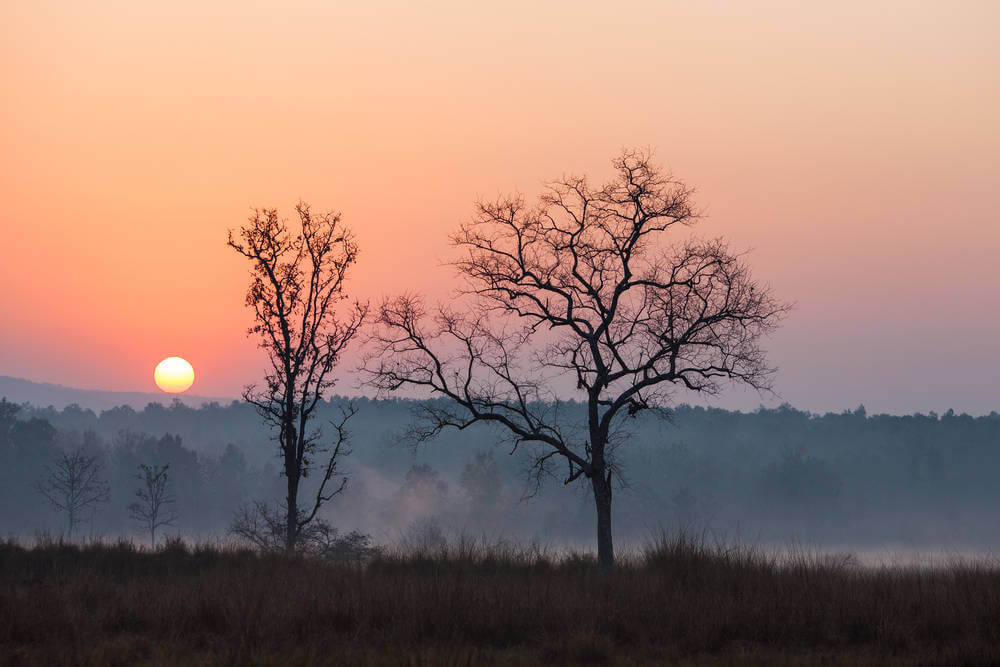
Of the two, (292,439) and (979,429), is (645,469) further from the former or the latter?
(292,439)

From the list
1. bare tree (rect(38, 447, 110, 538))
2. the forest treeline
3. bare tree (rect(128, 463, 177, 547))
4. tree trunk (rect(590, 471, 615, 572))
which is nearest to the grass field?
tree trunk (rect(590, 471, 615, 572))

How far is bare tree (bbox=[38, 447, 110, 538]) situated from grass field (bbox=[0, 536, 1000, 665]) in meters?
59.4

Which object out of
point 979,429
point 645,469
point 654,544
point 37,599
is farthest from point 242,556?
point 979,429

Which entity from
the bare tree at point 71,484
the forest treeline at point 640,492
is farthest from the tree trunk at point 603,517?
the forest treeline at point 640,492

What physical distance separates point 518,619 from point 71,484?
259ft

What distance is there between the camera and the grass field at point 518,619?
33.9 ft

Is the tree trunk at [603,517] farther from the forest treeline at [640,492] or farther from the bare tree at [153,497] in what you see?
the forest treeline at [640,492]

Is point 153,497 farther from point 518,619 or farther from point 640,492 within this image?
point 640,492

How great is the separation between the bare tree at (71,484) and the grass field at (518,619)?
59.4 metres

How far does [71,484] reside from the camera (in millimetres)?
79312

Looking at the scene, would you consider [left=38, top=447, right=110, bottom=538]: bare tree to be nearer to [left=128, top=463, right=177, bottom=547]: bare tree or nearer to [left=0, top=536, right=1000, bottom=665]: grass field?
[left=128, top=463, right=177, bottom=547]: bare tree

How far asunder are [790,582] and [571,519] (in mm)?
137766

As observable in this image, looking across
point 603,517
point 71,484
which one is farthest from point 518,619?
point 71,484

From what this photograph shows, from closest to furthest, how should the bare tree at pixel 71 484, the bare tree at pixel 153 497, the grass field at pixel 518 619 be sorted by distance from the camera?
the grass field at pixel 518 619 → the bare tree at pixel 153 497 → the bare tree at pixel 71 484
